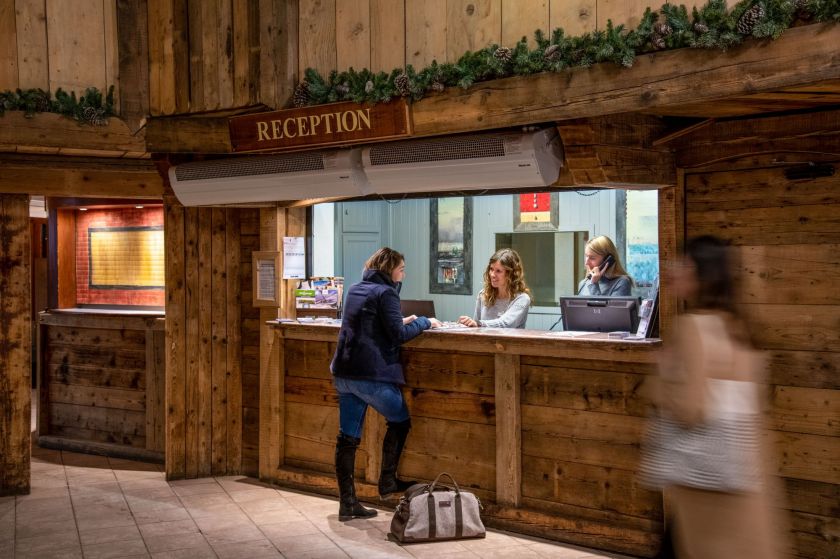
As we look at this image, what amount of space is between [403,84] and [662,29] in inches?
65.8

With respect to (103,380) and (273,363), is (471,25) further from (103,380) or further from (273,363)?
(103,380)

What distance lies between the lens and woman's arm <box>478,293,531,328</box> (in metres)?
7.00

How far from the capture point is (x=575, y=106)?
4.60m

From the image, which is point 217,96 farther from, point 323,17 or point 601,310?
point 601,310

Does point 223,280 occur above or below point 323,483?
above

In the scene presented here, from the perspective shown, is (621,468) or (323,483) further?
(323,483)

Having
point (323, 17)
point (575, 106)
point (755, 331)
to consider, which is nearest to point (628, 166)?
point (575, 106)

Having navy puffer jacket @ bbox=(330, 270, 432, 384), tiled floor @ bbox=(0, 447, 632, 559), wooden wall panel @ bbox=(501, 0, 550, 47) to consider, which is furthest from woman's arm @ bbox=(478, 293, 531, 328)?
wooden wall panel @ bbox=(501, 0, 550, 47)

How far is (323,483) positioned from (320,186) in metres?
2.26

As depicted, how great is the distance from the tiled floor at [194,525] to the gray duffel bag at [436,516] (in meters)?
0.06

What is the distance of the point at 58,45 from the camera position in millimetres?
6230

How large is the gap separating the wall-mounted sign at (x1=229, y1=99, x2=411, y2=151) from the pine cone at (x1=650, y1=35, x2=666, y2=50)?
1631 millimetres

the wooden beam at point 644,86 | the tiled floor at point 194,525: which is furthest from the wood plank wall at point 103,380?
the wooden beam at point 644,86

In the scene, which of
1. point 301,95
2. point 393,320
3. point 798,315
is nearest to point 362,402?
point 393,320
